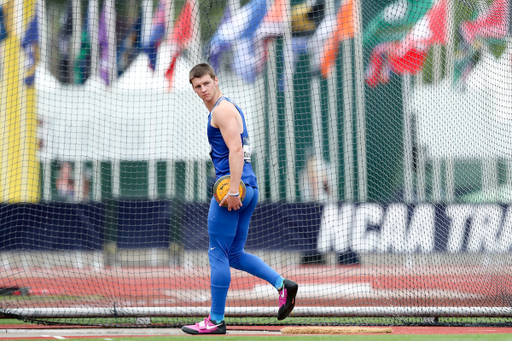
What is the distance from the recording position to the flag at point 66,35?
10742 millimetres

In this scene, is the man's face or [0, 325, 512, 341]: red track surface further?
[0, 325, 512, 341]: red track surface

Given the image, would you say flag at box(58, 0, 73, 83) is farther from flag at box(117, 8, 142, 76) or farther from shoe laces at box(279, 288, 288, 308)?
shoe laces at box(279, 288, 288, 308)

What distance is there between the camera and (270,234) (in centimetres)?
945

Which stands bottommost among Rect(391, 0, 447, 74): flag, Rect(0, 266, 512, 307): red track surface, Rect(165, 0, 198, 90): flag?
Rect(0, 266, 512, 307): red track surface

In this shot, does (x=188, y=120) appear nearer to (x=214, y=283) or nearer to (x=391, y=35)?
(x=391, y=35)

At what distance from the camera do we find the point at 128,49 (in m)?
11.2

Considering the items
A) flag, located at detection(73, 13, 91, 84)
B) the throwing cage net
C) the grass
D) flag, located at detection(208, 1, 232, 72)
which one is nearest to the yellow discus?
the grass

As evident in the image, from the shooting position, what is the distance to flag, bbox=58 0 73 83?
10.7 metres

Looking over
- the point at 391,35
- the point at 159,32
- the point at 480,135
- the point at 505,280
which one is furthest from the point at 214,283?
the point at 159,32

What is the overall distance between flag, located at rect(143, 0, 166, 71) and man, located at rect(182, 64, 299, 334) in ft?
17.6

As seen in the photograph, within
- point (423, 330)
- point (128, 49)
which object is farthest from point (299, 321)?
point (128, 49)

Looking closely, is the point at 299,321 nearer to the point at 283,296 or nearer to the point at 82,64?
the point at 283,296

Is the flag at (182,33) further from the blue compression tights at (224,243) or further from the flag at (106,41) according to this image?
the blue compression tights at (224,243)

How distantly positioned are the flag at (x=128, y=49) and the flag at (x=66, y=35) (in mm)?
948
